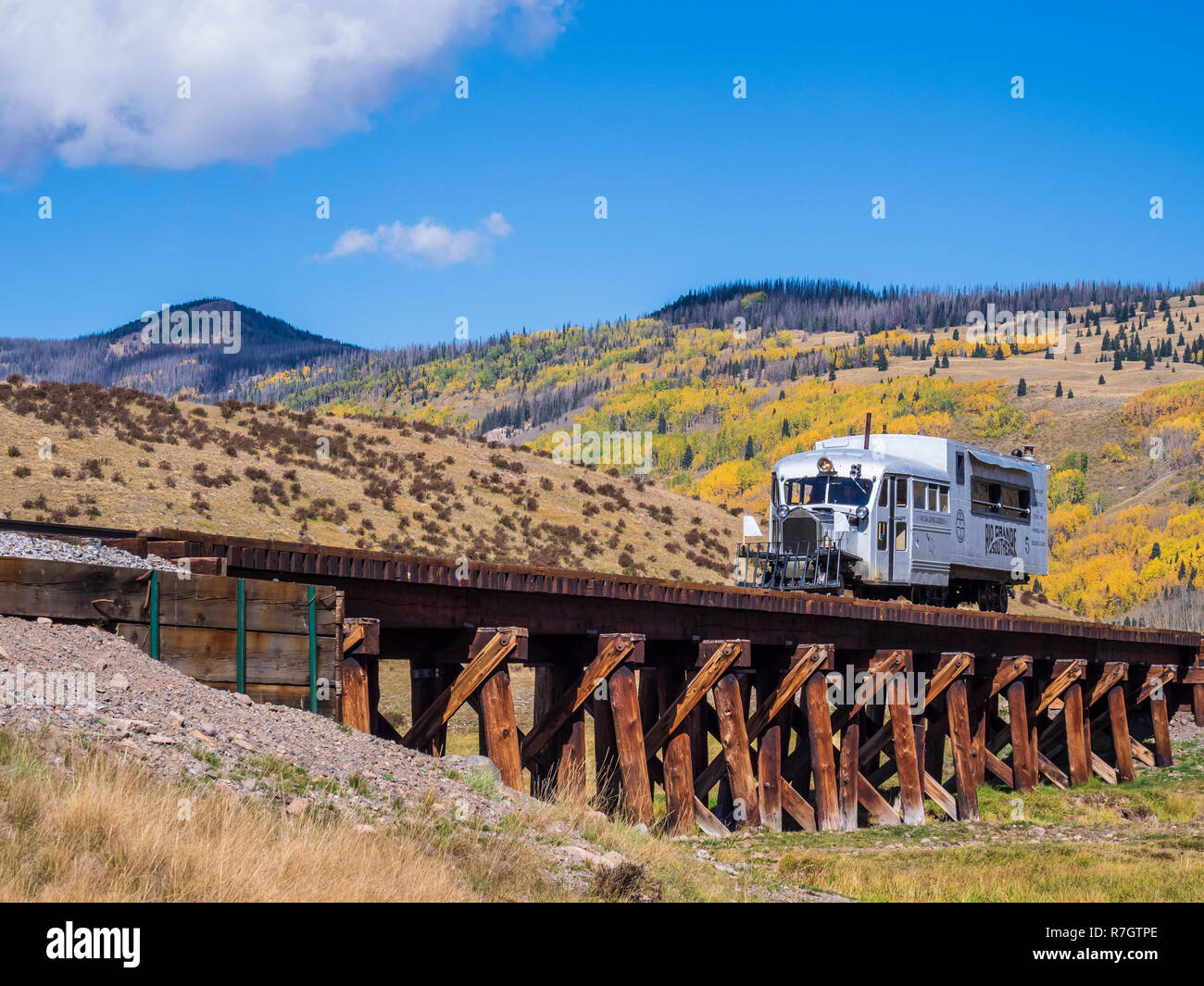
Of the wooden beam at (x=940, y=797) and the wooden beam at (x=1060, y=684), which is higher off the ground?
the wooden beam at (x=1060, y=684)

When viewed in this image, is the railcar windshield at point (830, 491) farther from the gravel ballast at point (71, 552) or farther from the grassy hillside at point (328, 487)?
the grassy hillside at point (328, 487)

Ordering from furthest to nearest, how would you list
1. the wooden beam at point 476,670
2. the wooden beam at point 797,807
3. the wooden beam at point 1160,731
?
the wooden beam at point 1160,731 < the wooden beam at point 797,807 < the wooden beam at point 476,670

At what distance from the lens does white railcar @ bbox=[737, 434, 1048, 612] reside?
23.8m

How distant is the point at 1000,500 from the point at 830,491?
6140 mm

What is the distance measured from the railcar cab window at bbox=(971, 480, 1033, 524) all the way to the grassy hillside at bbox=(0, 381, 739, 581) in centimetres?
1689

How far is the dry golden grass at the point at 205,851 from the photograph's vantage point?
23.0ft

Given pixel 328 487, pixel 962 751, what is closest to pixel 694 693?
pixel 962 751

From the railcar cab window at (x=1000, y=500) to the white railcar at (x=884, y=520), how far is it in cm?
6

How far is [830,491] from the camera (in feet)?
79.3

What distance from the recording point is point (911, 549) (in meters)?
24.5

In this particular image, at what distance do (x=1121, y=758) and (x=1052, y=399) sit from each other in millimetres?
109118

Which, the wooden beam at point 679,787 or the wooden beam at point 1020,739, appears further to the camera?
the wooden beam at point 1020,739

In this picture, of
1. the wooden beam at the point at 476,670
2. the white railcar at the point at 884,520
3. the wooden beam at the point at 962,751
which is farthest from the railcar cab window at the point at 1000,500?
the wooden beam at the point at 476,670

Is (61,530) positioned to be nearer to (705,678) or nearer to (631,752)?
(631,752)
